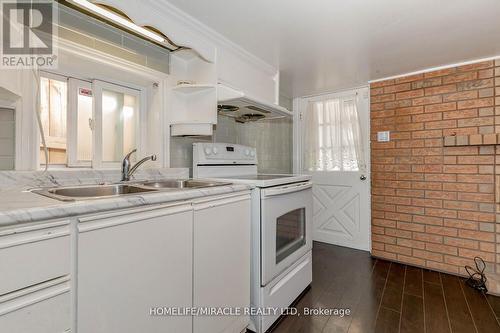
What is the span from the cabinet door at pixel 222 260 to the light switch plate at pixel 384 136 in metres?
2.05

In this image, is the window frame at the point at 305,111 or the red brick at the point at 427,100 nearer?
the red brick at the point at 427,100

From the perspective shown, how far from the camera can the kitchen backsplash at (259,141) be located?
6.31 ft

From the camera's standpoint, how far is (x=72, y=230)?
79cm

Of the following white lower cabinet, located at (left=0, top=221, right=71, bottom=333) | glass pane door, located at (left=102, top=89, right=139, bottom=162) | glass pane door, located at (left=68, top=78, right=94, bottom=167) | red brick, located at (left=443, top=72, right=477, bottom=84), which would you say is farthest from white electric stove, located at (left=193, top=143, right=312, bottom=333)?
red brick, located at (left=443, top=72, right=477, bottom=84)

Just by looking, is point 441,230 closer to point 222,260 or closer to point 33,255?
point 222,260

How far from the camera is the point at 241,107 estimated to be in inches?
78.7

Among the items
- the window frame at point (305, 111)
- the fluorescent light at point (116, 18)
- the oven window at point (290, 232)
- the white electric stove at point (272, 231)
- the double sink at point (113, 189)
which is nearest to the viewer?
the double sink at point (113, 189)

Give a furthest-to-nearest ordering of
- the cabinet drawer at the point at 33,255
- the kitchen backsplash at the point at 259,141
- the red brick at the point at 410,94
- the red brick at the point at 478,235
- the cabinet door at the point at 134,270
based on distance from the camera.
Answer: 1. the red brick at the point at 410,94
2. the red brick at the point at 478,235
3. the kitchen backsplash at the point at 259,141
4. the cabinet door at the point at 134,270
5. the cabinet drawer at the point at 33,255

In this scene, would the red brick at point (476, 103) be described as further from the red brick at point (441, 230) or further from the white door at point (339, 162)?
the red brick at point (441, 230)

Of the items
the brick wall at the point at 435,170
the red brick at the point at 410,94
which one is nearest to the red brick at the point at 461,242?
the brick wall at the point at 435,170

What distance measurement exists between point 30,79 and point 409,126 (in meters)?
3.15

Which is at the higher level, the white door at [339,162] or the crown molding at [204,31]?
the crown molding at [204,31]

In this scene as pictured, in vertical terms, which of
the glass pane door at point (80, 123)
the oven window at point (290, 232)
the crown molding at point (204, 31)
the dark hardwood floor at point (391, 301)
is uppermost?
the crown molding at point (204, 31)

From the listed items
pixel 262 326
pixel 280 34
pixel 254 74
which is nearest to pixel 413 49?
pixel 280 34
